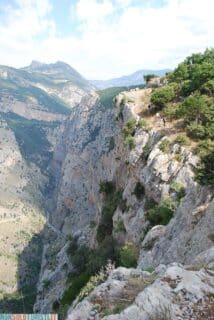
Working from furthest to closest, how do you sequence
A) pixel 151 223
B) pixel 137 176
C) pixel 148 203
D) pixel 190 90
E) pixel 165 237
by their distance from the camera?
pixel 190 90 → pixel 137 176 → pixel 148 203 → pixel 151 223 → pixel 165 237

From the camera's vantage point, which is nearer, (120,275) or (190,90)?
(120,275)

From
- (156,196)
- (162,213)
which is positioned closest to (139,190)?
(156,196)

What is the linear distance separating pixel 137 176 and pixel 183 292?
35.7 m

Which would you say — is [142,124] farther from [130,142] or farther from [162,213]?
[162,213]

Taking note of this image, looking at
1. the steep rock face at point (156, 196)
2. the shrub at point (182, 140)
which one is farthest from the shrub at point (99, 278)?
the shrub at point (182, 140)

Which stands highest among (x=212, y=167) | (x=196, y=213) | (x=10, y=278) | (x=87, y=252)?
(x=212, y=167)

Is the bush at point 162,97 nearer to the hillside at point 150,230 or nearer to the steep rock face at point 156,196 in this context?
the hillside at point 150,230

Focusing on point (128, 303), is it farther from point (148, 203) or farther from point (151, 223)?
point (148, 203)

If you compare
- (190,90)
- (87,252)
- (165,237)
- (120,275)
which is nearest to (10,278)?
(87,252)

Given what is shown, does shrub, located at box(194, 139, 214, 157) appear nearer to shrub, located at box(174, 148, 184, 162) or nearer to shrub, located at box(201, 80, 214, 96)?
shrub, located at box(174, 148, 184, 162)

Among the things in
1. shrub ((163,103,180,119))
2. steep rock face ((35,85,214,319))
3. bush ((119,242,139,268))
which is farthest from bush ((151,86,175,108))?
bush ((119,242,139,268))

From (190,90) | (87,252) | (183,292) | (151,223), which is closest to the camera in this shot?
(183,292)

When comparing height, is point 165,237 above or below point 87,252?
above

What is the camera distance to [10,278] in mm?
193375
